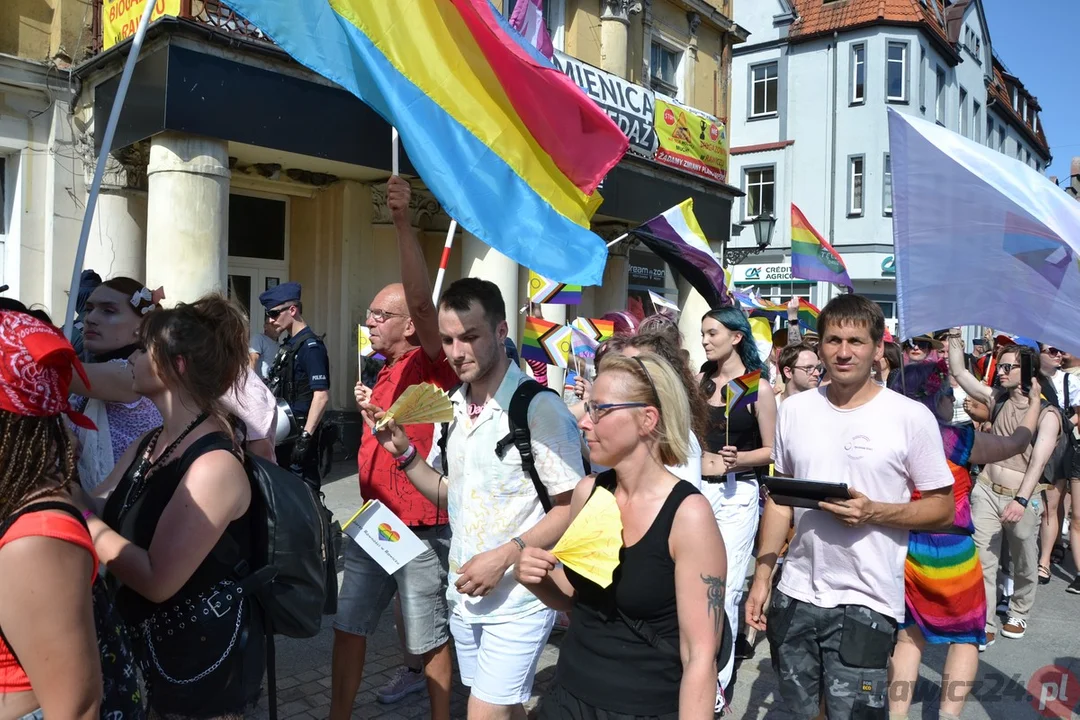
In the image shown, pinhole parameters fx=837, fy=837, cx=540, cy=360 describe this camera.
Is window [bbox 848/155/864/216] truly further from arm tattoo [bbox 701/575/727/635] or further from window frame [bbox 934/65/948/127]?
arm tattoo [bbox 701/575/727/635]

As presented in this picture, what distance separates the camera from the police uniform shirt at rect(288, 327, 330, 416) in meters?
6.14

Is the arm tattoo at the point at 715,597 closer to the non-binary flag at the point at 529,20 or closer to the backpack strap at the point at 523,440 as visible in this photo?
the backpack strap at the point at 523,440

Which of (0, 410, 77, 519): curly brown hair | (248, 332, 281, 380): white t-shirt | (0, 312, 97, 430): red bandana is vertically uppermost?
(248, 332, 281, 380): white t-shirt

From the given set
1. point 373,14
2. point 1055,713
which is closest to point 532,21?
point 373,14

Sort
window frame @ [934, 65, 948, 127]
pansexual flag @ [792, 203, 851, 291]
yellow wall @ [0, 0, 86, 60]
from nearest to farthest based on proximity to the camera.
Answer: yellow wall @ [0, 0, 86, 60] < pansexual flag @ [792, 203, 851, 291] < window frame @ [934, 65, 948, 127]

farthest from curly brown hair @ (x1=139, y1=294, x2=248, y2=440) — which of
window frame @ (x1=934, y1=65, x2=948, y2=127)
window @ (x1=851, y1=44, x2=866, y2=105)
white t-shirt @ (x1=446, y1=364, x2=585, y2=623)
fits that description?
window frame @ (x1=934, y1=65, x2=948, y2=127)

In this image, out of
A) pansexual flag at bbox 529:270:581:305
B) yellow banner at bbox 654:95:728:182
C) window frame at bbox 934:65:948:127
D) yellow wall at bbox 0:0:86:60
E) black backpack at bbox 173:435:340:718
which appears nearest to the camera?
black backpack at bbox 173:435:340:718

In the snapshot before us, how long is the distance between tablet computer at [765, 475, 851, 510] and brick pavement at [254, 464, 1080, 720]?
1.83 meters

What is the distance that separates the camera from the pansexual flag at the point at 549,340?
8305 millimetres

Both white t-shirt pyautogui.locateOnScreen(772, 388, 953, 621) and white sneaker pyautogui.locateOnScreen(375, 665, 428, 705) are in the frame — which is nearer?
white t-shirt pyautogui.locateOnScreen(772, 388, 953, 621)

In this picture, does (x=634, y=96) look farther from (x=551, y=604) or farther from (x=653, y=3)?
(x=551, y=604)

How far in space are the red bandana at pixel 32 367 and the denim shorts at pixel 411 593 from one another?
6.42ft

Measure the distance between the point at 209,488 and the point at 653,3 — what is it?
48.6 feet

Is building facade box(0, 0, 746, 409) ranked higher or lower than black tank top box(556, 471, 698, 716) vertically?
higher
